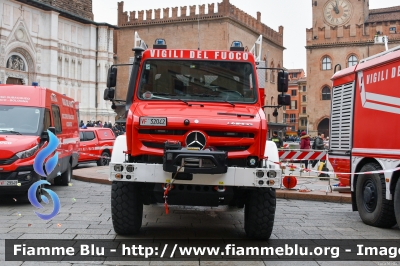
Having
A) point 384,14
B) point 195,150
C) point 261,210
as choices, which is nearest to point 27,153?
point 195,150

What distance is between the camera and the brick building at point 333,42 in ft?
175

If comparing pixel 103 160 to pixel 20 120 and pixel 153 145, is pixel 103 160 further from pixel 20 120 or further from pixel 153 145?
pixel 153 145

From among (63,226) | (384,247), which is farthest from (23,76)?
(384,247)

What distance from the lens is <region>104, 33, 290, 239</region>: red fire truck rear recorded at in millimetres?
6359

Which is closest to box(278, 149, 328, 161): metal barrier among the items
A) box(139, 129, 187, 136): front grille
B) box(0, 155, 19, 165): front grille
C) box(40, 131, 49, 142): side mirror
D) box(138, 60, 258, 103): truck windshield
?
box(40, 131, 49, 142): side mirror

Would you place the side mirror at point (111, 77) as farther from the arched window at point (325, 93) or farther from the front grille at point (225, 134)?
the arched window at point (325, 93)

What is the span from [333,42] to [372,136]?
157ft

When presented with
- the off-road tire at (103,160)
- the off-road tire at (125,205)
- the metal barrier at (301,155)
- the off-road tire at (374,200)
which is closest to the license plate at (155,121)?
the off-road tire at (125,205)

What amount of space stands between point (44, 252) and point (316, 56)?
51.8 metres

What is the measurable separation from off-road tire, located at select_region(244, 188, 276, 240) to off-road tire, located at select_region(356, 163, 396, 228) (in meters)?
2.22

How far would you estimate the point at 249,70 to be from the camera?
303 inches

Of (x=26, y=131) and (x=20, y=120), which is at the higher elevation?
(x=20, y=120)

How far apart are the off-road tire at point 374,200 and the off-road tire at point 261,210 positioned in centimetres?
222

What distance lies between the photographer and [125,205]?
6.76 meters
